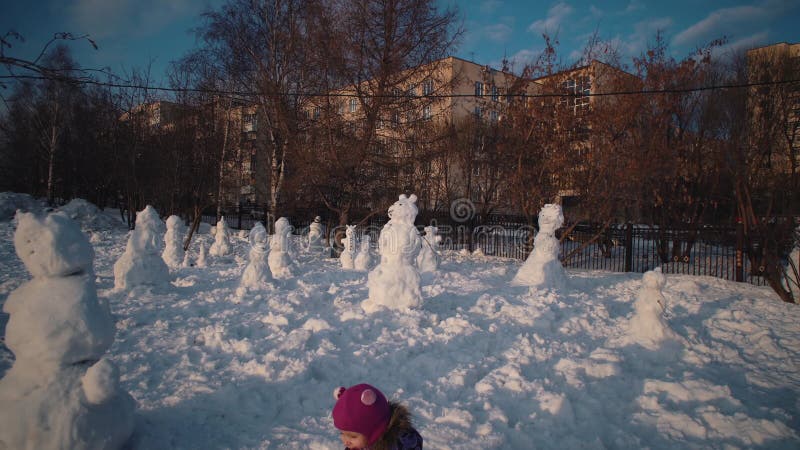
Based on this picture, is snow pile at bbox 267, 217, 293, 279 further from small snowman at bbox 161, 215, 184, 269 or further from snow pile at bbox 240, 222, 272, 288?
small snowman at bbox 161, 215, 184, 269

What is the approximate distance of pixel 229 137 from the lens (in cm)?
1698

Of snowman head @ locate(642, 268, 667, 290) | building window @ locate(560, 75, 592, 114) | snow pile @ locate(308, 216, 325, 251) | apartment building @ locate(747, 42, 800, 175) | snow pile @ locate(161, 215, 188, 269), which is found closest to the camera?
snowman head @ locate(642, 268, 667, 290)

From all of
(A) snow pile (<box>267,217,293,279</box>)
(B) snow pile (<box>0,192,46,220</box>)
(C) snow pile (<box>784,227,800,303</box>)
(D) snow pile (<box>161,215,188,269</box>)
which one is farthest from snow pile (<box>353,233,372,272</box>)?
(B) snow pile (<box>0,192,46,220</box>)

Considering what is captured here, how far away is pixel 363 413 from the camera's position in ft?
7.06

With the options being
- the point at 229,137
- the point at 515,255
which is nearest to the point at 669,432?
the point at 515,255

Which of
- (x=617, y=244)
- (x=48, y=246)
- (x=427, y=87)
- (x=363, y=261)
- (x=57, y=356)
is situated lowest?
(x=363, y=261)

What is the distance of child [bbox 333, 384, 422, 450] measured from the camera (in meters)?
2.15

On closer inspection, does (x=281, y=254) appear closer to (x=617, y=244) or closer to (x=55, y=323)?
(x=55, y=323)

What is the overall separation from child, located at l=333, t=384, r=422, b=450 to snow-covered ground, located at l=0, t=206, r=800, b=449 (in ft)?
3.60

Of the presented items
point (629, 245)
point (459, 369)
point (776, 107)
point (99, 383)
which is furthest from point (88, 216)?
point (776, 107)

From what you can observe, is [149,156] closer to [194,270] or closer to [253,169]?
[253,169]

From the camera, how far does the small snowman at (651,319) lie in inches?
213

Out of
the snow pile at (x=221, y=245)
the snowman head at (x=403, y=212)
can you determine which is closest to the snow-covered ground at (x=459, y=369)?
the snowman head at (x=403, y=212)

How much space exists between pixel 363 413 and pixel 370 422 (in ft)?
0.21
